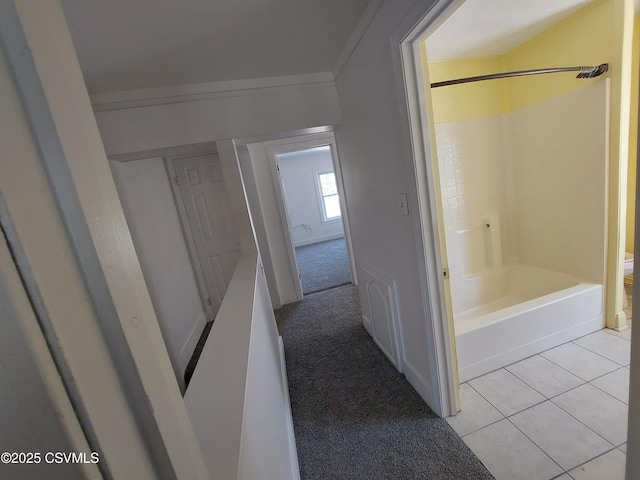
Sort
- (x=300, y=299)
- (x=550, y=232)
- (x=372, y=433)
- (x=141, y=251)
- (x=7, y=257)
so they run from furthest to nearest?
(x=300, y=299) < (x=550, y=232) < (x=141, y=251) < (x=372, y=433) < (x=7, y=257)

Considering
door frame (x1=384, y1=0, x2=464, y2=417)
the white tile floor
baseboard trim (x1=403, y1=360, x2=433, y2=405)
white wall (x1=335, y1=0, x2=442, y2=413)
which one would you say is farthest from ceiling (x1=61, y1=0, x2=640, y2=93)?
the white tile floor

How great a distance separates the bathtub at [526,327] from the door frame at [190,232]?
2691 mm

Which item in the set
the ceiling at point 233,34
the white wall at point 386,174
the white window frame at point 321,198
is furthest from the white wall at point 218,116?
the white window frame at point 321,198

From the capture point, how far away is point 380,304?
2.03m

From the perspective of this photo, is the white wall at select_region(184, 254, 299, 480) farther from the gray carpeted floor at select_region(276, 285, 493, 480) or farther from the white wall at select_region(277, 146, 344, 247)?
the white wall at select_region(277, 146, 344, 247)

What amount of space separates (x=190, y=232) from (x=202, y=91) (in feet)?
5.44

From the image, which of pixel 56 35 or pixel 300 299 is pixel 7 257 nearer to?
pixel 56 35

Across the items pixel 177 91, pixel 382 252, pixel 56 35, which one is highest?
pixel 177 91

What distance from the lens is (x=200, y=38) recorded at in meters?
1.39

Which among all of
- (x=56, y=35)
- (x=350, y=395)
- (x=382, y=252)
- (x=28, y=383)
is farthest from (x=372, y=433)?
(x=56, y=35)

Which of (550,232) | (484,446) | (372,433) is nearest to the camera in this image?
(484,446)

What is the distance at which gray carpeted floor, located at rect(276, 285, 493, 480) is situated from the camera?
52.6 inches

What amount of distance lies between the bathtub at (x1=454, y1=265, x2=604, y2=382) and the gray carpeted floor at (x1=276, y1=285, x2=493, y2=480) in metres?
0.49

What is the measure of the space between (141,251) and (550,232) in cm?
350
